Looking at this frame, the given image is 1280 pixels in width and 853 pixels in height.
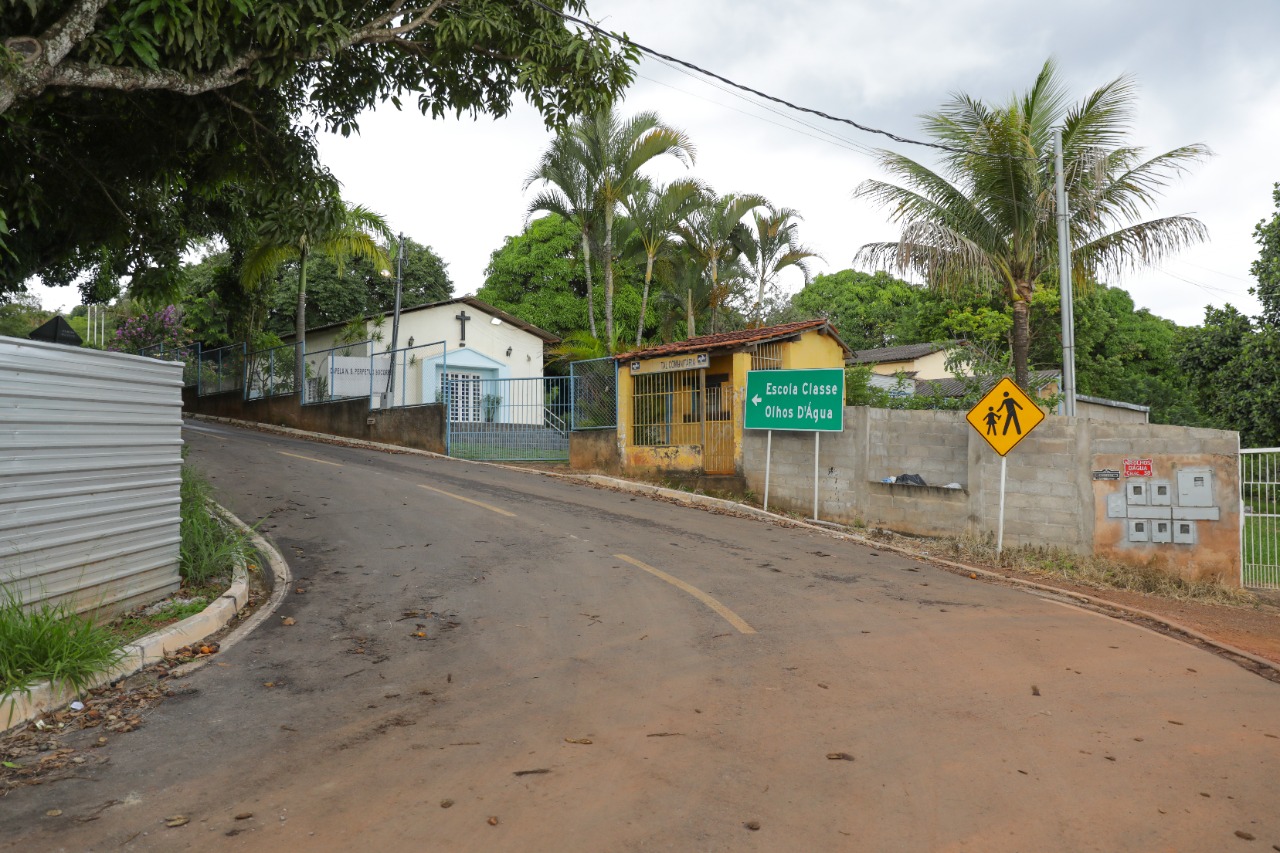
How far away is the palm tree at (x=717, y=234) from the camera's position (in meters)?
28.5

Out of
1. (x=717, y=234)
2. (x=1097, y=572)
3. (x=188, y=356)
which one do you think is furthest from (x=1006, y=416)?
(x=188, y=356)

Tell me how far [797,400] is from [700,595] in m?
7.36

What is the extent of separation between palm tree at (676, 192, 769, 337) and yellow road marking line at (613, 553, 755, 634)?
64.3 feet

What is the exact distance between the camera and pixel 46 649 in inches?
205

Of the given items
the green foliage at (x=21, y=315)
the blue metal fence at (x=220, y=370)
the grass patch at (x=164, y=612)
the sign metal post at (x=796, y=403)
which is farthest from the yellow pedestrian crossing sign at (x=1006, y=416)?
the green foliage at (x=21, y=315)

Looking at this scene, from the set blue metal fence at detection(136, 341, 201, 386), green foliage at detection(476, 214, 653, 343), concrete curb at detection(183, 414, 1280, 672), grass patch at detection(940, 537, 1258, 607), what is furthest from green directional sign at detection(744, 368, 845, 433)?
blue metal fence at detection(136, 341, 201, 386)

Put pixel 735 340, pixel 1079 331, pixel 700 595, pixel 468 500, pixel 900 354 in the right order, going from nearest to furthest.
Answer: pixel 700 595 → pixel 468 500 → pixel 735 340 → pixel 900 354 → pixel 1079 331

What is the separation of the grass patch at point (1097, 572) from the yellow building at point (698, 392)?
17.0 feet

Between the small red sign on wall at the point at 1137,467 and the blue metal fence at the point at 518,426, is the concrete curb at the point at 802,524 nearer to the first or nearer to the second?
the blue metal fence at the point at 518,426

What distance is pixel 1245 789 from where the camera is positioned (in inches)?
165

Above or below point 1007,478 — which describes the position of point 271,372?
above

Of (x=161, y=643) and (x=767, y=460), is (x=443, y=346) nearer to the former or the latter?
(x=767, y=460)

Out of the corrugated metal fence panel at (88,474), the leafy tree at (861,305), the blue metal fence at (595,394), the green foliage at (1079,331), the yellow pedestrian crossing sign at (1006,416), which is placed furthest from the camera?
the leafy tree at (861,305)

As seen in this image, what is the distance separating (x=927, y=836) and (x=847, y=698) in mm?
1701
